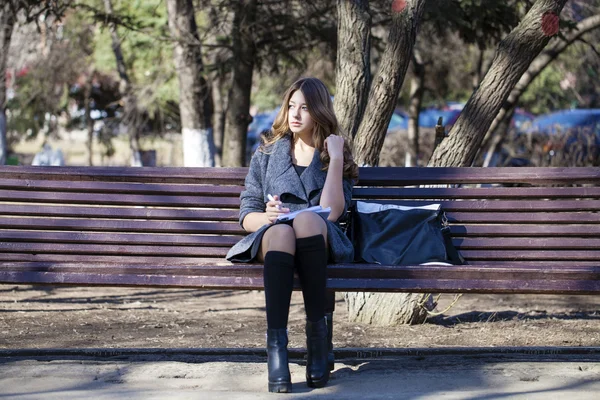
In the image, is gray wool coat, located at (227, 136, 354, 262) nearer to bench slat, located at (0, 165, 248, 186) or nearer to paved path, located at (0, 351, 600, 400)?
bench slat, located at (0, 165, 248, 186)

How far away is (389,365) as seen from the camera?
13.6 feet

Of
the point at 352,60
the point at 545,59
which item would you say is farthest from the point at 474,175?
the point at 545,59

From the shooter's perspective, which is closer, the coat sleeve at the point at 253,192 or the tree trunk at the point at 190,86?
the coat sleeve at the point at 253,192

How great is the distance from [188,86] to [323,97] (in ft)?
22.0

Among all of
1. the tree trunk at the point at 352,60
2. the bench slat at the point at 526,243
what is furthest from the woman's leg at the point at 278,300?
the tree trunk at the point at 352,60

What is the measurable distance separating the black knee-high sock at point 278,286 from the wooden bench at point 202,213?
572 millimetres

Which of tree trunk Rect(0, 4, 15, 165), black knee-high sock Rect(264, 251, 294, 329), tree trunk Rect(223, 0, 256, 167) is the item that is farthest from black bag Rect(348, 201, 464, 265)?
tree trunk Rect(0, 4, 15, 165)

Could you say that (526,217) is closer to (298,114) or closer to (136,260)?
(298,114)

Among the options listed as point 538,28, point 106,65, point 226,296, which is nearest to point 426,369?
point 538,28

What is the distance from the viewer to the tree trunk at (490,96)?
5426 millimetres

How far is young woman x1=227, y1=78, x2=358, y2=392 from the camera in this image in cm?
359

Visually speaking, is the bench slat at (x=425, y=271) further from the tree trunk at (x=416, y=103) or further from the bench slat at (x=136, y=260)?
the tree trunk at (x=416, y=103)

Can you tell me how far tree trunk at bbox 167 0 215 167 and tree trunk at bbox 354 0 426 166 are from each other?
16.2ft

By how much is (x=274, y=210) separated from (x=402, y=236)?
0.64 metres
